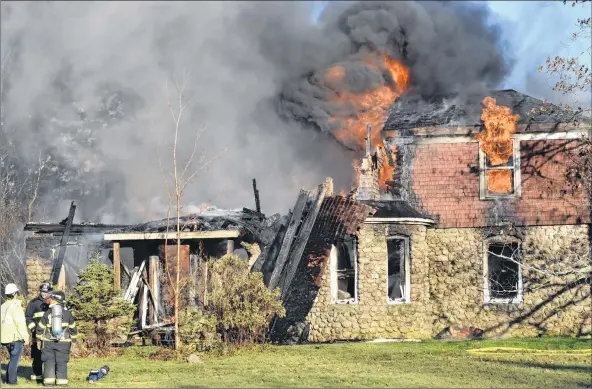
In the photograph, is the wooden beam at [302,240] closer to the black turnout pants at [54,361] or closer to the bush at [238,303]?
the bush at [238,303]

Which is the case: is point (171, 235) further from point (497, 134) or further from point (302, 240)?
point (497, 134)

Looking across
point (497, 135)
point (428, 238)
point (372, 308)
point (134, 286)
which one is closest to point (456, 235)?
point (428, 238)

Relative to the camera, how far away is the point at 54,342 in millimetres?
14695

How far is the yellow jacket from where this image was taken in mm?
14836

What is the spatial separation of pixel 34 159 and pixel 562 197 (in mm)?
43056

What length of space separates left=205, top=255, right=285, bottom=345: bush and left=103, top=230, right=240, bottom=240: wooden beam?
2.77m

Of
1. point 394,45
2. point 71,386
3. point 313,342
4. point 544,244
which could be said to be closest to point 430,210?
point 544,244

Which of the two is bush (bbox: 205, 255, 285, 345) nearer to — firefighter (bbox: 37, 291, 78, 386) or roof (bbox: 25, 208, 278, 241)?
roof (bbox: 25, 208, 278, 241)

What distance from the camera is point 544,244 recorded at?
25.8 m

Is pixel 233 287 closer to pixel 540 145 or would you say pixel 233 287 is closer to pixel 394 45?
pixel 540 145

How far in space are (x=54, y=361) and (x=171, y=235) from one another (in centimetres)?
925

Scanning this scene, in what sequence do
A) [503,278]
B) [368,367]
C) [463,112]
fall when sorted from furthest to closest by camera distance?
1. [463,112]
2. [503,278]
3. [368,367]

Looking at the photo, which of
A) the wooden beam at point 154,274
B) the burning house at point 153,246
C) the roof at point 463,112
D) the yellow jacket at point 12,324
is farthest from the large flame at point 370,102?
the yellow jacket at point 12,324

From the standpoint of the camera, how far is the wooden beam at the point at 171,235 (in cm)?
2380
